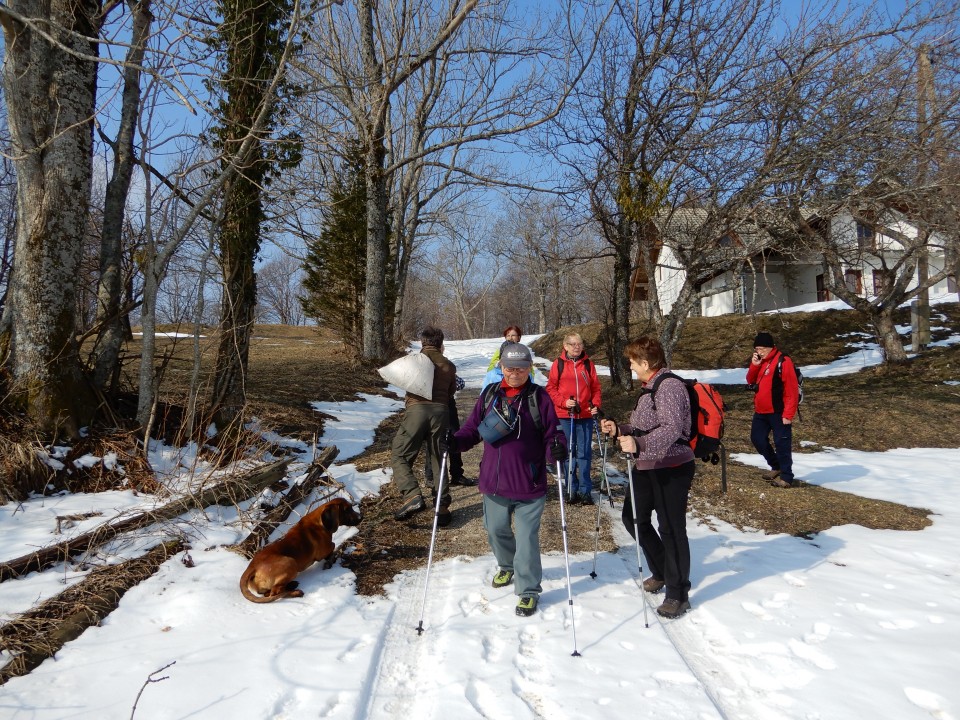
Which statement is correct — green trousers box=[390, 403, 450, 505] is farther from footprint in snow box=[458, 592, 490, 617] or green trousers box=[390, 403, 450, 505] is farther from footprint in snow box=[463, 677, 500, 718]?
footprint in snow box=[463, 677, 500, 718]

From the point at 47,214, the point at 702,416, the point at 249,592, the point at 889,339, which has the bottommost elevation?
the point at 249,592

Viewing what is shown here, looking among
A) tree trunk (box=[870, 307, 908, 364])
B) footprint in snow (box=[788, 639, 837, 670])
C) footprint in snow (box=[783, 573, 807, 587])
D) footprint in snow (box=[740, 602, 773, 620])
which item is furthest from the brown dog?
tree trunk (box=[870, 307, 908, 364])

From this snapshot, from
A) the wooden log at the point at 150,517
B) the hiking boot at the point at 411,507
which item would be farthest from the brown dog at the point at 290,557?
the wooden log at the point at 150,517

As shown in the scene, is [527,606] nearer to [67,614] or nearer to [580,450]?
[580,450]

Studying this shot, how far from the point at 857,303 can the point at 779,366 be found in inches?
412

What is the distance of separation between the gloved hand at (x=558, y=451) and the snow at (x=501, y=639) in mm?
1072

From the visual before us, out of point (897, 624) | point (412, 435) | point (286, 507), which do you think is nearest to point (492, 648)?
point (412, 435)

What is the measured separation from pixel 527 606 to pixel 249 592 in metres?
2.06

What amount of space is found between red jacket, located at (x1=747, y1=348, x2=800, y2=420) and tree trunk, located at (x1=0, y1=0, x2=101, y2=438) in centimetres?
804

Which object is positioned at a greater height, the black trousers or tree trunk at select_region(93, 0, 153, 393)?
tree trunk at select_region(93, 0, 153, 393)

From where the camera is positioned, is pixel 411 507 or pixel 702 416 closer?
pixel 702 416

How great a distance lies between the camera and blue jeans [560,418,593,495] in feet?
22.0

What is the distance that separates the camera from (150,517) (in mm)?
5160

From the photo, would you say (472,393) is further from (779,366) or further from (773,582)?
(773,582)
